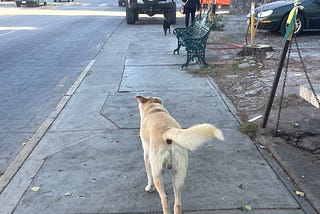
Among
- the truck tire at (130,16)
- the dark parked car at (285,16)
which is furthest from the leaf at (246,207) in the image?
the truck tire at (130,16)

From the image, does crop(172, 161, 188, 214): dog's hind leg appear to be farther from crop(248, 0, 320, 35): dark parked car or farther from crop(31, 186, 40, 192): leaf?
crop(248, 0, 320, 35): dark parked car

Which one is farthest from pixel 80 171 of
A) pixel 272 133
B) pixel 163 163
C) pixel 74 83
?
pixel 74 83

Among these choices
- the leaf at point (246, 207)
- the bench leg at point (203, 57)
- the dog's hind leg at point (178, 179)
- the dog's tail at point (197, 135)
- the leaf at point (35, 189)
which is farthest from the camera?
the bench leg at point (203, 57)

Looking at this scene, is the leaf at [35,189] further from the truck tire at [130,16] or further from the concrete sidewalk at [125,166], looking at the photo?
the truck tire at [130,16]

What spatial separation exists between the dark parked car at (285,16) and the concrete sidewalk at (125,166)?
682 cm

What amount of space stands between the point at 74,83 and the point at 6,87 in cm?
137

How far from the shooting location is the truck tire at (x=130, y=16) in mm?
21109

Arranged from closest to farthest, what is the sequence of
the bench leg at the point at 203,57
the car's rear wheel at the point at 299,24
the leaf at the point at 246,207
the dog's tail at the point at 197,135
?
1. the dog's tail at the point at 197,135
2. the leaf at the point at 246,207
3. the bench leg at the point at 203,57
4. the car's rear wheel at the point at 299,24

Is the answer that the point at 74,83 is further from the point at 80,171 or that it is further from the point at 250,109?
the point at 80,171

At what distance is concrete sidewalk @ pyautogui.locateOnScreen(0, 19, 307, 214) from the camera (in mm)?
3977

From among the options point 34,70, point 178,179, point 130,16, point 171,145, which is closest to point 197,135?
point 171,145

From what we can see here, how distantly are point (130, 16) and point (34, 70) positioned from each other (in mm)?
11515

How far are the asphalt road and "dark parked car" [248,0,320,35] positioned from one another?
5.58 m

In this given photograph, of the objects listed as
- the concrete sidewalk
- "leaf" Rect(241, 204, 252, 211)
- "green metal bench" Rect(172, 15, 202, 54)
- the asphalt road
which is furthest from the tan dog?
"green metal bench" Rect(172, 15, 202, 54)
